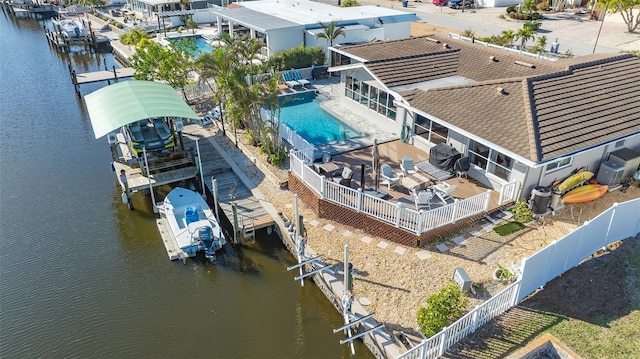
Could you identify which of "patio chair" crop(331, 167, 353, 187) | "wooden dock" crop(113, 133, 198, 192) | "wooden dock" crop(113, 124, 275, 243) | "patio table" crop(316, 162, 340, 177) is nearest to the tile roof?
"patio chair" crop(331, 167, 353, 187)

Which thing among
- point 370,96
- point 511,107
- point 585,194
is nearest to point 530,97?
point 511,107

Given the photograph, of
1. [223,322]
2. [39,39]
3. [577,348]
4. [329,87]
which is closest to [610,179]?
[577,348]

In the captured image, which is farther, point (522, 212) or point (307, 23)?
point (307, 23)

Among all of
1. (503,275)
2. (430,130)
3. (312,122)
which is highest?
(430,130)

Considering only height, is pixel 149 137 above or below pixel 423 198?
below

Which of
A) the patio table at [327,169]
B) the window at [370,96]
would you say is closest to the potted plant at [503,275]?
the patio table at [327,169]

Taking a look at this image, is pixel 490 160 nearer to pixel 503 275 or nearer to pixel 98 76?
pixel 503 275

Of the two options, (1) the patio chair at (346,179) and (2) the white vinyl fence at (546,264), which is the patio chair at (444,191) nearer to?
(1) the patio chair at (346,179)
